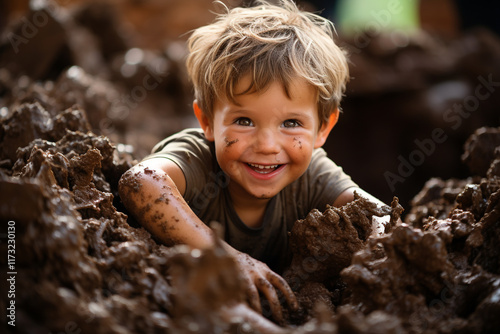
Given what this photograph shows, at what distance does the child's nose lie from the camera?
163 cm

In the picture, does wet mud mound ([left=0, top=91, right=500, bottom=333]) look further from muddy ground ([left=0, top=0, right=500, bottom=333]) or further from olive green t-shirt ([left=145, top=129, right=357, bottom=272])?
olive green t-shirt ([left=145, top=129, right=357, bottom=272])

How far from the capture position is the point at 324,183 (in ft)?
6.35

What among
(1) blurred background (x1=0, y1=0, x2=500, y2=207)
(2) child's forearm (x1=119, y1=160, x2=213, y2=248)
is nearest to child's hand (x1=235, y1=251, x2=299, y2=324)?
(2) child's forearm (x1=119, y1=160, x2=213, y2=248)

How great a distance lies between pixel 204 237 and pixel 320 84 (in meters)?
0.64

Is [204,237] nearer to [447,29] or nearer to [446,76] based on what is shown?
[446,76]

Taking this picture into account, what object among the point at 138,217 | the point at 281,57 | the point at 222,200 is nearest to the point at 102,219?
the point at 138,217

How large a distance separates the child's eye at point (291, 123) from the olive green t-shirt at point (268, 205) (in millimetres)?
315

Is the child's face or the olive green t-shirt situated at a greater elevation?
the child's face

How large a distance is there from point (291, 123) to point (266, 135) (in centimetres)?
12

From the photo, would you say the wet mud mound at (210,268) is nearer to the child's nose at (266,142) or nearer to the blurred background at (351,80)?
the child's nose at (266,142)

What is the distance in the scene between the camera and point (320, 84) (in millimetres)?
1686

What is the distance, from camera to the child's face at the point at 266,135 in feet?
5.35

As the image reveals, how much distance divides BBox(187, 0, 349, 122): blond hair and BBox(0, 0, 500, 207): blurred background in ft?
3.26

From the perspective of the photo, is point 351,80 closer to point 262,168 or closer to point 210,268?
point 262,168
